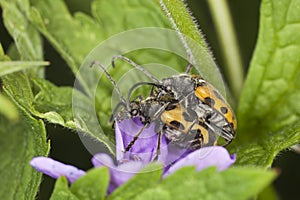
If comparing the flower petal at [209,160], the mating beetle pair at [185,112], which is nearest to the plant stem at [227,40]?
the mating beetle pair at [185,112]

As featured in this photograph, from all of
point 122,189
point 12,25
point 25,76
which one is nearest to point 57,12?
point 12,25

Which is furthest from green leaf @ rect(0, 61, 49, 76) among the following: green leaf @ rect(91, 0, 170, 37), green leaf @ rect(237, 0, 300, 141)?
green leaf @ rect(237, 0, 300, 141)

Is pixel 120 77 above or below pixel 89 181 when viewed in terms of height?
below

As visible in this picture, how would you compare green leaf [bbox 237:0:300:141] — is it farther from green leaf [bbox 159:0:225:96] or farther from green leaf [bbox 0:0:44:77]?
green leaf [bbox 0:0:44:77]

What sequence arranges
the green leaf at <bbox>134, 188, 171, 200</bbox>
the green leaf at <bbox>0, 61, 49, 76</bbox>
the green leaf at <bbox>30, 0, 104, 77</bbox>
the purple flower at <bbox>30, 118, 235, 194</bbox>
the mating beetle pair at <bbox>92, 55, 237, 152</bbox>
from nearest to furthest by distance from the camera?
1. the green leaf at <bbox>134, 188, 171, 200</bbox>
2. the purple flower at <bbox>30, 118, 235, 194</bbox>
3. the green leaf at <bbox>0, 61, 49, 76</bbox>
4. the mating beetle pair at <bbox>92, 55, 237, 152</bbox>
5. the green leaf at <bbox>30, 0, 104, 77</bbox>

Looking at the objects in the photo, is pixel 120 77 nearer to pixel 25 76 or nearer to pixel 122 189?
pixel 25 76

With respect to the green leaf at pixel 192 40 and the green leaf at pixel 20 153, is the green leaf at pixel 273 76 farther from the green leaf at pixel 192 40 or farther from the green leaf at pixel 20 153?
the green leaf at pixel 20 153

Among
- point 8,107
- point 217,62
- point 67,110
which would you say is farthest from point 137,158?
point 217,62
